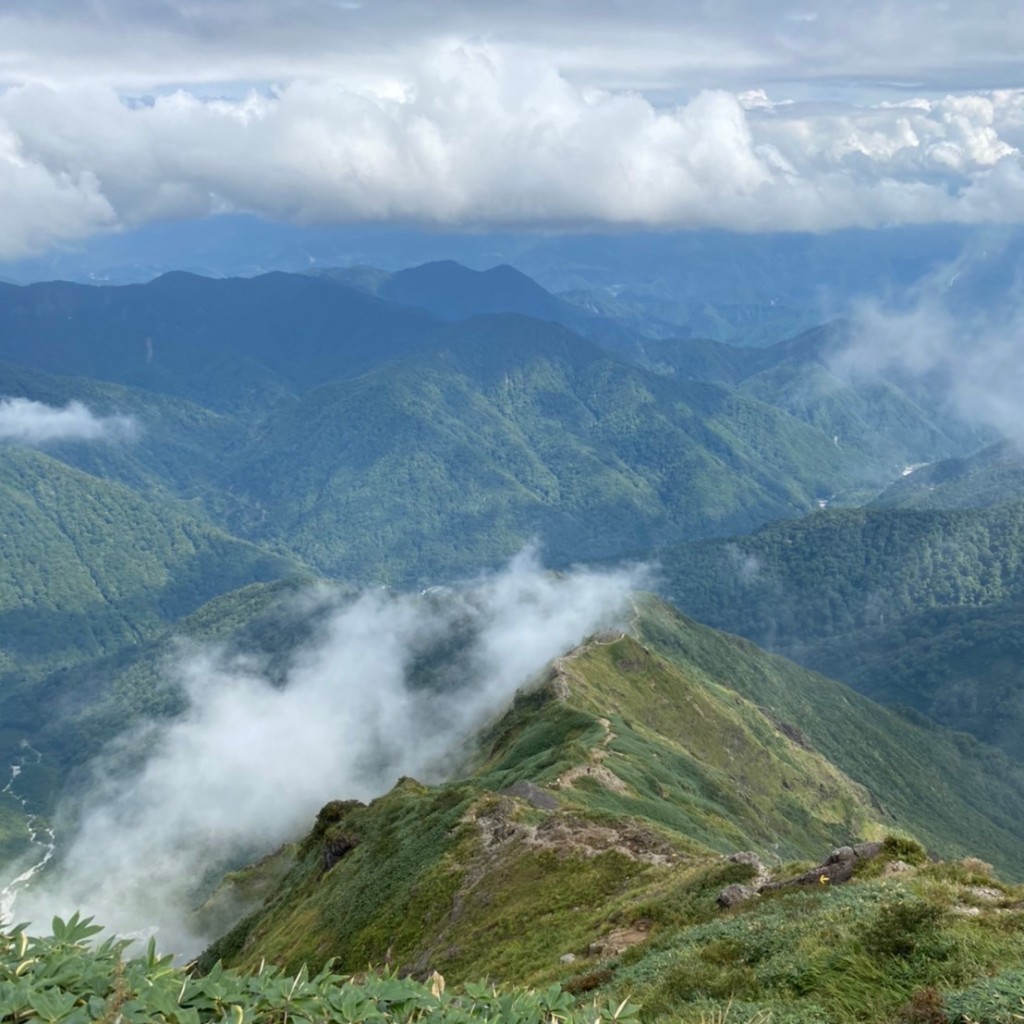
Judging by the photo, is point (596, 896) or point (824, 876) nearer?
point (824, 876)

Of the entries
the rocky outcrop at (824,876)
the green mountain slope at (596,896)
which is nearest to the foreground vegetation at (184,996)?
Result: the green mountain slope at (596,896)

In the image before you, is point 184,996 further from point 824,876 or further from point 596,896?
point 596,896

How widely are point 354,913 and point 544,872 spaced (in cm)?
2388

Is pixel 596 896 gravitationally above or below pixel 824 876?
below

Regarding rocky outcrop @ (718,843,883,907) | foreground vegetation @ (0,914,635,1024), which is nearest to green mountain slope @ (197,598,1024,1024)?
rocky outcrop @ (718,843,883,907)

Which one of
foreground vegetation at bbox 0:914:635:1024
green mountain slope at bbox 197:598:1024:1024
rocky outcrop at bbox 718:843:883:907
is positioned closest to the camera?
foreground vegetation at bbox 0:914:635:1024

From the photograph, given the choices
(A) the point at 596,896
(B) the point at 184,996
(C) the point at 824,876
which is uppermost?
(B) the point at 184,996

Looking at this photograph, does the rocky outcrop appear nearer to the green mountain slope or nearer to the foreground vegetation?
the green mountain slope

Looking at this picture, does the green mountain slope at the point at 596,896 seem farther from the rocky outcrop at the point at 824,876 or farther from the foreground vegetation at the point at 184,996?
the foreground vegetation at the point at 184,996

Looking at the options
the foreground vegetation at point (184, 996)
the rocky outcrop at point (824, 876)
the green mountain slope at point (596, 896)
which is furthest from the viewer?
the rocky outcrop at point (824, 876)

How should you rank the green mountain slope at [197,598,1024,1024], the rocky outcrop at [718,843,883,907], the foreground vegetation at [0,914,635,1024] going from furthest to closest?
the rocky outcrop at [718,843,883,907], the green mountain slope at [197,598,1024,1024], the foreground vegetation at [0,914,635,1024]

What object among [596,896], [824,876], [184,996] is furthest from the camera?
[596,896]

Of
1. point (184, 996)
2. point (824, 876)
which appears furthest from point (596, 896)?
point (184, 996)

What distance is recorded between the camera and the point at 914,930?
20.9 m
